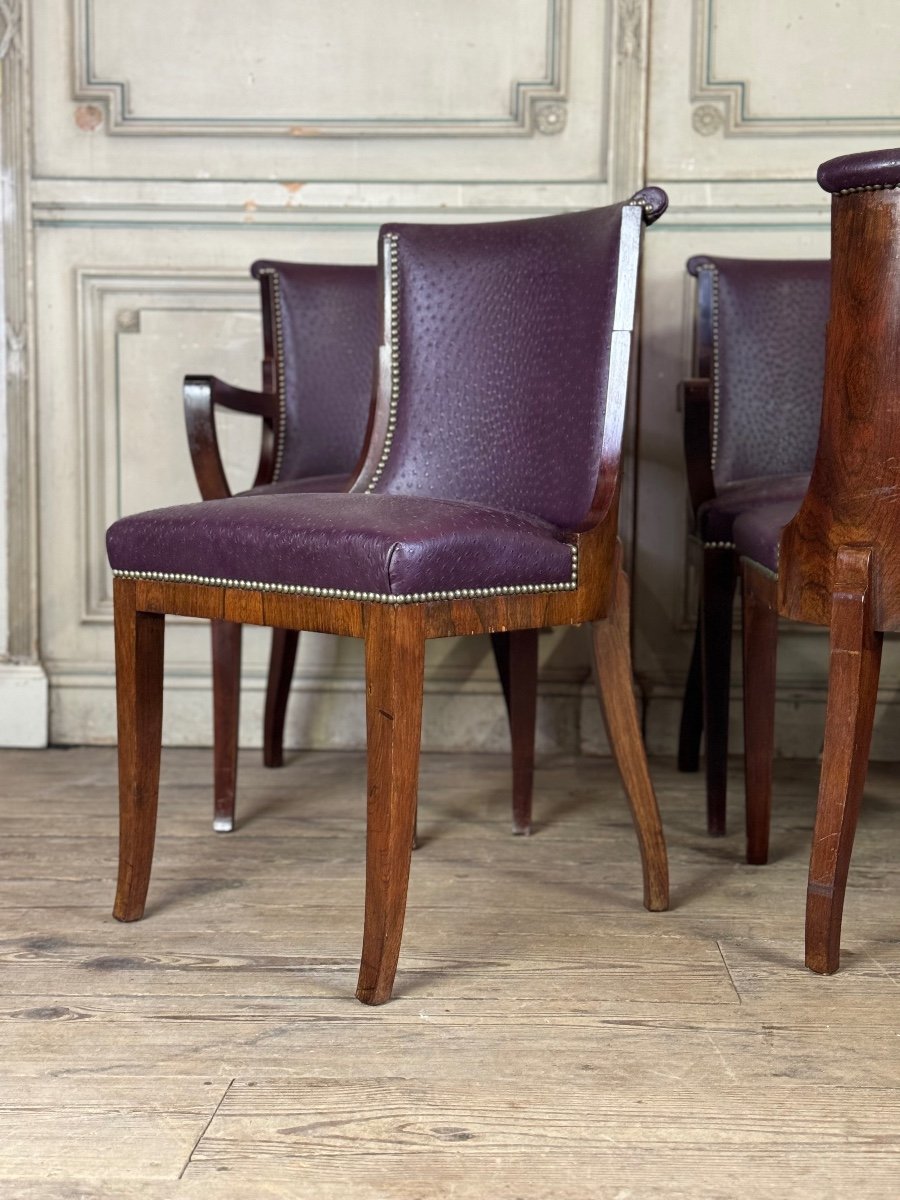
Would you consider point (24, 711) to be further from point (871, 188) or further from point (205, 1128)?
point (871, 188)

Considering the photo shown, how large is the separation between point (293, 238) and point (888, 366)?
156 centimetres

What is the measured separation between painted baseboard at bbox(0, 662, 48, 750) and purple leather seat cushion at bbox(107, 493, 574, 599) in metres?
1.23

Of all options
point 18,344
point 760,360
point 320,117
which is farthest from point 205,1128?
point 320,117

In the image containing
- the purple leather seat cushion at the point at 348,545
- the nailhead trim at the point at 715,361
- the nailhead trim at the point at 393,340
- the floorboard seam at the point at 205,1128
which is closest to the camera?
the floorboard seam at the point at 205,1128

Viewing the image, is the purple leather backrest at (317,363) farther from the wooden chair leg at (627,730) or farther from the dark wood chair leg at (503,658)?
the wooden chair leg at (627,730)

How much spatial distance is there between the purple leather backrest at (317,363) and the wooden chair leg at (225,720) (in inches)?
15.3

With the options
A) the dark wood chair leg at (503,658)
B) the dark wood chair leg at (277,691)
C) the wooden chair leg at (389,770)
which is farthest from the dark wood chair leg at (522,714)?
the wooden chair leg at (389,770)

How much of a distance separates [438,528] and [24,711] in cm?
163

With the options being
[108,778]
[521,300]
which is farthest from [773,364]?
[108,778]

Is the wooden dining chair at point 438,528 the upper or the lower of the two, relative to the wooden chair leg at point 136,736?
upper

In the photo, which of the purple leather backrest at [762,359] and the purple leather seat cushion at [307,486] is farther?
the purple leather backrest at [762,359]

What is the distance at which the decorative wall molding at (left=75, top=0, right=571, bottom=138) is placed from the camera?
2604 millimetres

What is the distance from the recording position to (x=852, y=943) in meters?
1.62

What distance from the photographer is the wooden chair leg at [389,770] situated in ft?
4.50
